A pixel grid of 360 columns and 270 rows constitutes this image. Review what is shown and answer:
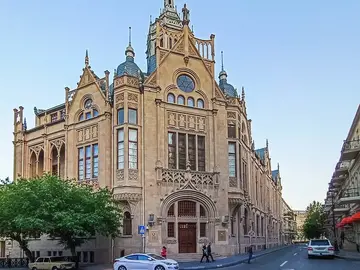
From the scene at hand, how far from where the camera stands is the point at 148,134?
40.0m

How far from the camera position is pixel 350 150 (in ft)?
143

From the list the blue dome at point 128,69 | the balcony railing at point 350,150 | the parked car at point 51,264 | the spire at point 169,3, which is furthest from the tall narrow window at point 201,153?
the spire at point 169,3

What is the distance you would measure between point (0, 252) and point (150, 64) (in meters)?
25.6

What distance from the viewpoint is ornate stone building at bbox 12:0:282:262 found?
39156 mm

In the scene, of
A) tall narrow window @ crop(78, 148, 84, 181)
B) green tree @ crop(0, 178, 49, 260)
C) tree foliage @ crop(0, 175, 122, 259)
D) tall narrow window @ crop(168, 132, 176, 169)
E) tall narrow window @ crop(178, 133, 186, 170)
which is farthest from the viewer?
tall narrow window @ crop(78, 148, 84, 181)

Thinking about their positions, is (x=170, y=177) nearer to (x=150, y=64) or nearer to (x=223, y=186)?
(x=223, y=186)

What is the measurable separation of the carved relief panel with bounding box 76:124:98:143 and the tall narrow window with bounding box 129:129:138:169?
4.05 meters

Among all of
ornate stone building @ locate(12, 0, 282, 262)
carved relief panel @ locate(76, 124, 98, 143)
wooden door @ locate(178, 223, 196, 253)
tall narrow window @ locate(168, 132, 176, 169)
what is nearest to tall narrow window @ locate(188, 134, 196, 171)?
ornate stone building @ locate(12, 0, 282, 262)

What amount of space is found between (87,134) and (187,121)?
9.20 meters

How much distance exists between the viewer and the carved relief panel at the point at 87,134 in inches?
1658

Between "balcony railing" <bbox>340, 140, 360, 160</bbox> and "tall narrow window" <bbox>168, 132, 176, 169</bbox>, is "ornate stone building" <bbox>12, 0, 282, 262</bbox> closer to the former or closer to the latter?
"tall narrow window" <bbox>168, 132, 176, 169</bbox>

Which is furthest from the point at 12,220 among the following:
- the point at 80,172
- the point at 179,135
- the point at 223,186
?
the point at 223,186

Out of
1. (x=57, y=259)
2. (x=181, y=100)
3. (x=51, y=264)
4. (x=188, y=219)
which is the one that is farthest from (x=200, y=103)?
(x=51, y=264)

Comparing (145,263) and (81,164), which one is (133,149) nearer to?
(81,164)
